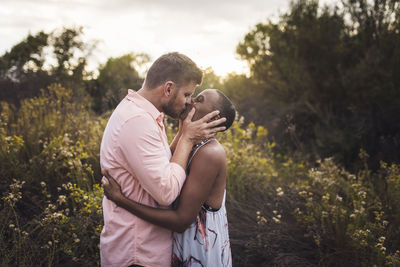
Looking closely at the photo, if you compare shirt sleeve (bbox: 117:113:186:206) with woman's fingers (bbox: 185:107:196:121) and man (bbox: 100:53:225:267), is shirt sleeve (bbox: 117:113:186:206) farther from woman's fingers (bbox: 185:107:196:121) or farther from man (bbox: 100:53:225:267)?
woman's fingers (bbox: 185:107:196:121)

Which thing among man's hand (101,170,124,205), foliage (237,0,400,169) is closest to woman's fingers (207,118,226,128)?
man's hand (101,170,124,205)

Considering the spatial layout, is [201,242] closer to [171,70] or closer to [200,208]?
[200,208]

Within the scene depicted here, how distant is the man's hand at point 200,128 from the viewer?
2.15 m

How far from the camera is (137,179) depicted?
6.53ft

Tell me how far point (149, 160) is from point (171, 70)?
2.24 feet

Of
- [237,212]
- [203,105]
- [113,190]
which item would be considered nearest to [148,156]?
[113,190]

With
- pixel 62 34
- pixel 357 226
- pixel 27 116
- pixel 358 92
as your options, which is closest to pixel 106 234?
pixel 357 226

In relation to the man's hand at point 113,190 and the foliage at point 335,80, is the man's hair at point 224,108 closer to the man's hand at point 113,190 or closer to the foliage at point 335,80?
the man's hand at point 113,190

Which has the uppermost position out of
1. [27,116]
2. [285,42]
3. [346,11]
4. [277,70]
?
[346,11]

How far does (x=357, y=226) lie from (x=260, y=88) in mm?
8768

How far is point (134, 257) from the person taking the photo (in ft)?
6.52

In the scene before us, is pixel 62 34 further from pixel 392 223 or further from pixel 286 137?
pixel 392 223

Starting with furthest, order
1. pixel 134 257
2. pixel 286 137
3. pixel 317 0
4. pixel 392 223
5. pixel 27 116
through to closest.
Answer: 1. pixel 317 0
2. pixel 286 137
3. pixel 27 116
4. pixel 392 223
5. pixel 134 257

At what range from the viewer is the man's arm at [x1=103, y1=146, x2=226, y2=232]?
195cm
